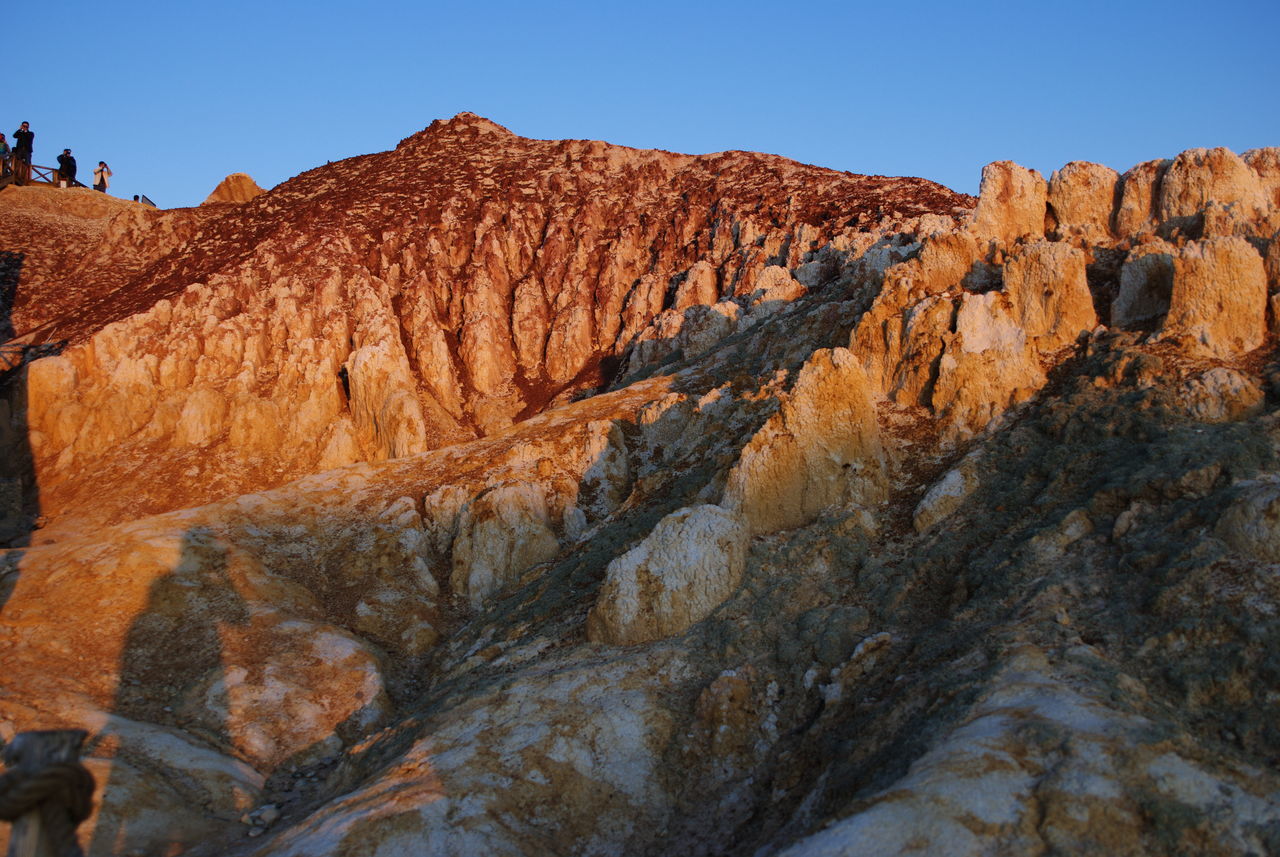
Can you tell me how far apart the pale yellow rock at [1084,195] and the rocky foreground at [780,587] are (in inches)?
4.6

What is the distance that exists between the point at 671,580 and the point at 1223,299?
45.3ft

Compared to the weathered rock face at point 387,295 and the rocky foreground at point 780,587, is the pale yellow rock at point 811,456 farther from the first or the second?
the weathered rock face at point 387,295

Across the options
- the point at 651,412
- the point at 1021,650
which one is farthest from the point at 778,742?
the point at 651,412

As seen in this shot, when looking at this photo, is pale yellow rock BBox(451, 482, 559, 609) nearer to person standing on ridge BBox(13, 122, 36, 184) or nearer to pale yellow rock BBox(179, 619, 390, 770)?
pale yellow rock BBox(179, 619, 390, 770)

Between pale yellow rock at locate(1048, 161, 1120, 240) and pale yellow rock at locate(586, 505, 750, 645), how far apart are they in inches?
634

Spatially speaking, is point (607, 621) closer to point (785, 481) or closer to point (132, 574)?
point (785, 481)

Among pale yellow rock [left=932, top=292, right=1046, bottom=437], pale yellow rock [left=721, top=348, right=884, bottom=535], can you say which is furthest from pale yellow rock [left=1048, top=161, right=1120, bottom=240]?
pale yellow rock [left=721, top=348, right=884, bottom=535]

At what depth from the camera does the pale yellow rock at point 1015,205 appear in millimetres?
27938

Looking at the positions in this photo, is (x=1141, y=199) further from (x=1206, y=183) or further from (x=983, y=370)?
(x=983, y=370)

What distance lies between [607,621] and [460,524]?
1022 centimetres

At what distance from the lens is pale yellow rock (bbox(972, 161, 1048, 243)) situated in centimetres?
2794

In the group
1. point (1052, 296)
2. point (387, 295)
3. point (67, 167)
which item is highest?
point (67, 167)

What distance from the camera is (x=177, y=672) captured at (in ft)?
66.6

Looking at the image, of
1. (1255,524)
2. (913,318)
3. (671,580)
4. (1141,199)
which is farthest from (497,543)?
(1141,199)
